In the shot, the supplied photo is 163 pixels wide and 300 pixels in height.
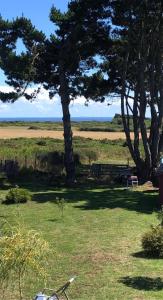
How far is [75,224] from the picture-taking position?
22.9 metres

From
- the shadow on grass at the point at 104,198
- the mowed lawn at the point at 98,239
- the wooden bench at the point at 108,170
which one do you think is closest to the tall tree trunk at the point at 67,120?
the wooden bench at the point at 108,170

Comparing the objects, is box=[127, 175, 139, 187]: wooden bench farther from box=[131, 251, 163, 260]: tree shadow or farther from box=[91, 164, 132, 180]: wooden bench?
box=[131, 251, 163, 260]: tree shadow

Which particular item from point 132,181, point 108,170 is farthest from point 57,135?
point 132,181

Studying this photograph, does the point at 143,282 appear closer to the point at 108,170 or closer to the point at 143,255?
the point at 143,255

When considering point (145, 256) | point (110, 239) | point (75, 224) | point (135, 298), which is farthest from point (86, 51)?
point (135, 298)

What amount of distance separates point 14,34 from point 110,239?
73.1ft

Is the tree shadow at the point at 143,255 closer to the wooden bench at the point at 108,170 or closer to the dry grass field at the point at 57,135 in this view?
the wooden bench at the point at 108,170

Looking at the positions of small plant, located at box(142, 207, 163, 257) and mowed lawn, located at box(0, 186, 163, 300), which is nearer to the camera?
mowed lawn, located at box(0, 186, 163, 300)

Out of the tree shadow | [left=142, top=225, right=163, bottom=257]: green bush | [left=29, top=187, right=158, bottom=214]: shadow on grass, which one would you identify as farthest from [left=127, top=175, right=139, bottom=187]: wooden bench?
[left=142, top=225, right=163, bottom=257]: green bush

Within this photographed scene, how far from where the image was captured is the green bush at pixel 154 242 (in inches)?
656

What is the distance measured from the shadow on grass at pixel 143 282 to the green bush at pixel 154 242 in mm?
2289

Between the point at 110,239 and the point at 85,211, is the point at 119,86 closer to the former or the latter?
the point at 85,211

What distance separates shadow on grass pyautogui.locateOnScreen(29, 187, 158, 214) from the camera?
91.8 ft

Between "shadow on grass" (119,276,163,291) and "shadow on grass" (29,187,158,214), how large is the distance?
38.4ft
